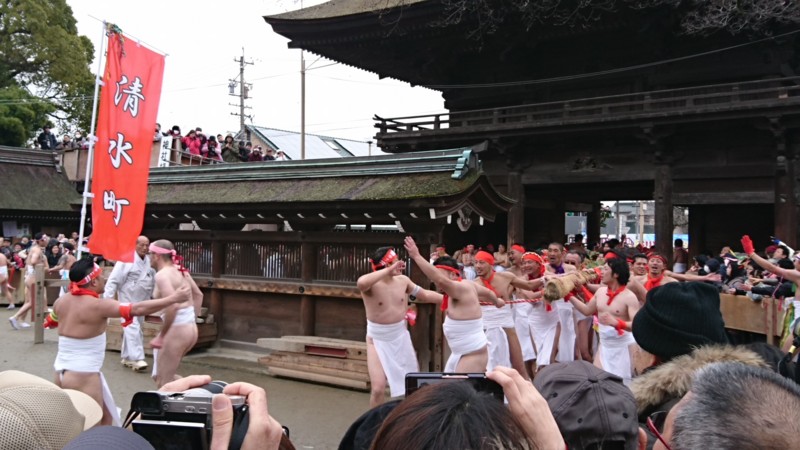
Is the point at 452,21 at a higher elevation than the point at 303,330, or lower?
higher

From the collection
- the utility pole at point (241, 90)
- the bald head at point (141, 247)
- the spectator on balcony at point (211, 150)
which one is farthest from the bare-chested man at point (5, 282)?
the utility pole at point (241, 90)

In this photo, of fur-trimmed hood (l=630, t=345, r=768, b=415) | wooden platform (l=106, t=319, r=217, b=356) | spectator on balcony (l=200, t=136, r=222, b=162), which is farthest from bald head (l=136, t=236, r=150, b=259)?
spectator on balcony (l=200, t=136, r=222, b=162)

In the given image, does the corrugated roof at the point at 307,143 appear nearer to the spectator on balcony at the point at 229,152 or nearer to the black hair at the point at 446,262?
the spectator on balcony at the point at 229,152

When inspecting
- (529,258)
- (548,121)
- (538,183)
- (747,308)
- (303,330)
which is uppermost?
(548,121)

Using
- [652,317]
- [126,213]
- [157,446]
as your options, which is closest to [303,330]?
[126,213]

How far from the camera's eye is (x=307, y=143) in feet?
104

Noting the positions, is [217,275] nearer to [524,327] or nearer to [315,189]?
[315,189]

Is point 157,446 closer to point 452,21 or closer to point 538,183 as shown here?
point 452,21

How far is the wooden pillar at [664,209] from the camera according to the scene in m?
12.6

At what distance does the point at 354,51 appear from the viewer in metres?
15.2

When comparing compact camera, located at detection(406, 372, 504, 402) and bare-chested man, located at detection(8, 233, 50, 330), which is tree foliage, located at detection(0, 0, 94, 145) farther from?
compact camera, located at detection(406, 372, 504, 402)

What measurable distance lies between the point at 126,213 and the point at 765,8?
33.5 feet

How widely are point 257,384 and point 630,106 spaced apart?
970 centimetres

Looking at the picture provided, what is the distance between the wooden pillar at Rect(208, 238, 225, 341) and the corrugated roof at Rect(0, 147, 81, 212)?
13.7 metres
